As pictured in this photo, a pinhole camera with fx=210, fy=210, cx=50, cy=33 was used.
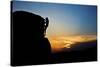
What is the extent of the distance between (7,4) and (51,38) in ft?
2.18

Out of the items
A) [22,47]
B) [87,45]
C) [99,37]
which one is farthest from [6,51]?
[99,37]

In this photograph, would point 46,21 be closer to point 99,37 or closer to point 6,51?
point 6,51

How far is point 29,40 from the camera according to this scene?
8.14 ft

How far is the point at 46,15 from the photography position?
256cm

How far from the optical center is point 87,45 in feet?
8.99

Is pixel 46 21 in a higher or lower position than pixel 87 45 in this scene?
higher

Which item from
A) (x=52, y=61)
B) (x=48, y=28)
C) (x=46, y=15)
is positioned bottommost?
(x=52, y=61)

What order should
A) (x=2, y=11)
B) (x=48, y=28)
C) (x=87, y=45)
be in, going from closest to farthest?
(x=2, y=11) → (x=48, y=28) → (x=87, y=45)

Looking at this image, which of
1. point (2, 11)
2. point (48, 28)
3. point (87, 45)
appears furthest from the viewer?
point (87, 45)

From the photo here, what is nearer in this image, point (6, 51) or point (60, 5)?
point (6, 51)

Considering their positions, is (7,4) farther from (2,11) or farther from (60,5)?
(60,5)

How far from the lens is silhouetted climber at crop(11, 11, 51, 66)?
2430 millimetres

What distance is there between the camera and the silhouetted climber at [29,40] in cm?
243

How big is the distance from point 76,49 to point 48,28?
18.2 inches
